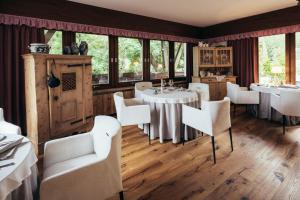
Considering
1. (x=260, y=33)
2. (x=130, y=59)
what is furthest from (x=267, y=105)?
(x=130, y=59)

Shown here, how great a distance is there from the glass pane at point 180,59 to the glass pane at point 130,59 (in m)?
1.37

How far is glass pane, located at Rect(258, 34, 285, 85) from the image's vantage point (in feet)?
17.3

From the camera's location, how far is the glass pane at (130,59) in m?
5.28

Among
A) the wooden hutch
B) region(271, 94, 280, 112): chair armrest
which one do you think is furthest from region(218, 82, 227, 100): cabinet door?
region(271, 94, 280, 112): chair armrest

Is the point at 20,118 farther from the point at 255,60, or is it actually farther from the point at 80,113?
the point at 255,60

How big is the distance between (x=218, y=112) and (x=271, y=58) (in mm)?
3814

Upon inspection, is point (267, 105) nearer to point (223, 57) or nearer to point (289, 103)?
point (289, 103)

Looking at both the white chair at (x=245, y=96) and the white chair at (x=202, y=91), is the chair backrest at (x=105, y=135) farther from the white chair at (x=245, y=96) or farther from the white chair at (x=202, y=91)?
the white chair at (x=245, y=96)

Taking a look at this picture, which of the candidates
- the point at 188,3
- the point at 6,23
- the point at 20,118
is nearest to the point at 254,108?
the point at 188,3

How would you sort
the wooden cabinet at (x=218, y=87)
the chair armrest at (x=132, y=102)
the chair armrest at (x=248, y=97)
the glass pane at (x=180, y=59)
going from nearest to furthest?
the chair armrest at (x=132, y=102) < the chair armrest at (x=248, y=97) < the wooden cabinet at (x=218, y=87) < the glass pane at (x=180, y=59)

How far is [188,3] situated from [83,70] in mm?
2572

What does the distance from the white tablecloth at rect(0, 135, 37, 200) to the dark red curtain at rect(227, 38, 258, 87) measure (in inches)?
228

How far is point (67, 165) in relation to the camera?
1.72 metres

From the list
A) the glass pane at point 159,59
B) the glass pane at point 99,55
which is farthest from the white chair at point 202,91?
the glass pane at point 99,55
